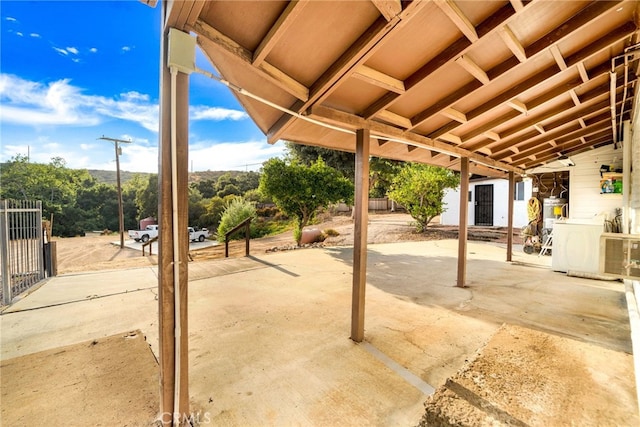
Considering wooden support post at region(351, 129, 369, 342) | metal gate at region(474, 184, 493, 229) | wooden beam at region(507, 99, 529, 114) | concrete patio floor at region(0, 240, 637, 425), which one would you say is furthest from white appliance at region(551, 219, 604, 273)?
metal gate at region(474, 184, 493, 229)

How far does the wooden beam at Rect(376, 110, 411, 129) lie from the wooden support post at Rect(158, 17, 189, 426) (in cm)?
179

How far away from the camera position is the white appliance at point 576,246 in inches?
184

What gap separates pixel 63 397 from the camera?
166cm

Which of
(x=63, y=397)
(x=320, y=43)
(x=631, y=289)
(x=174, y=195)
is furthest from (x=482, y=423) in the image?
(x=631, y=289)

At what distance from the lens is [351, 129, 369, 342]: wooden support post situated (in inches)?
94.1

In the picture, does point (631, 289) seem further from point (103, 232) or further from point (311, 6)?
point (103, 232)

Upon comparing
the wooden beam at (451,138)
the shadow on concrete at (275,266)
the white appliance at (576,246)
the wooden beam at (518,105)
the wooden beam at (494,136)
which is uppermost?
the wooden beam at (518,105)

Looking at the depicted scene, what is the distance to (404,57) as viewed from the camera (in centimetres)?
180

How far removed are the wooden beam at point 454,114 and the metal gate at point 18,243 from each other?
5765 mm

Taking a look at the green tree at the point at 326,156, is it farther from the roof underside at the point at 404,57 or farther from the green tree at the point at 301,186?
the roof underside at the point at 404,57

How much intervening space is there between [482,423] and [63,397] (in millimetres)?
2630

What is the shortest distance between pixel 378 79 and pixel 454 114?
1.33m

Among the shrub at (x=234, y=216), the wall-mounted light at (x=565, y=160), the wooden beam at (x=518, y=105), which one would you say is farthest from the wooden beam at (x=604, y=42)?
the shrub at (x=234, y=216)

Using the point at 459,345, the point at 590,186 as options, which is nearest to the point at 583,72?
the point at 459,345
